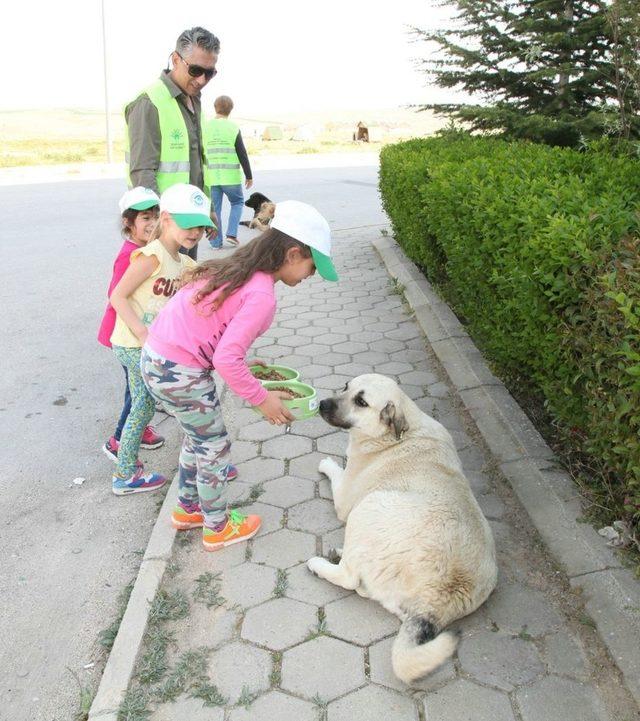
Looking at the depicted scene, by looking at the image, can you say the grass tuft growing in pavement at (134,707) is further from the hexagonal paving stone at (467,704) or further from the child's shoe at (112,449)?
the child's shoe at (112,449)

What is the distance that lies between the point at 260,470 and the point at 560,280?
221 cm

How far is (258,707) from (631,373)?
2.05 meters

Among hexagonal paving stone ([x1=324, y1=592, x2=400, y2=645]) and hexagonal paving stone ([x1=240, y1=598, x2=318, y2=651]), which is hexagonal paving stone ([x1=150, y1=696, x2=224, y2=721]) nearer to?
hexagonal paving stone ([x1=240, y1=598, x2=318, y2=651])

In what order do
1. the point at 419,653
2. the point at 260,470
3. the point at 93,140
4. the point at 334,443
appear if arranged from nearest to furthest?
the point at 419,653, the point at 260,470, the point at 334,443, the point at 93,140

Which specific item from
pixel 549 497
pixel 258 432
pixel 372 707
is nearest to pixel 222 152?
pixel 258 432

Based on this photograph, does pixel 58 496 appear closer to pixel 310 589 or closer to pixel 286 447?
pixel 286 447

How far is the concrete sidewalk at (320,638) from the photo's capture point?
275cm

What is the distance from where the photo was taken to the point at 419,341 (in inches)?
271

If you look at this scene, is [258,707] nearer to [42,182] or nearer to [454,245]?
[454,245]

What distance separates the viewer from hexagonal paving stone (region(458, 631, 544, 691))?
2.88 meters

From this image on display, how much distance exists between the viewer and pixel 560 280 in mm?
3664

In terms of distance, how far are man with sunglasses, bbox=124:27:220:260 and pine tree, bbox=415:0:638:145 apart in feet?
18.7

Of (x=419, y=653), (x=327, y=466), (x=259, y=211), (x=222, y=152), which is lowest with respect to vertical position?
(x=327, y=466)

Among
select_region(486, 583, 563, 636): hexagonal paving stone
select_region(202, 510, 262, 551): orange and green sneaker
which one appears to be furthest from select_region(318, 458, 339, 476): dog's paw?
select_region(486, 583, 563, 636): hexagonal paving stone
